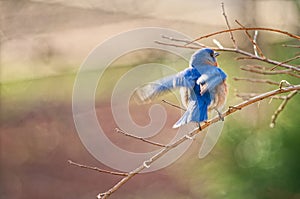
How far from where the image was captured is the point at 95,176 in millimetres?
6008

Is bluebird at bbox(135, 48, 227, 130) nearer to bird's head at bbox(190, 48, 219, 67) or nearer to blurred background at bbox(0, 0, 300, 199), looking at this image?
bird's head at bbox(190, 48, 219, 67)

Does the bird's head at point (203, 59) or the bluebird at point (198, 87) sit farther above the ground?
the bird's head at point (203, 59)

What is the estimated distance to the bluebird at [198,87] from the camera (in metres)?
1.37

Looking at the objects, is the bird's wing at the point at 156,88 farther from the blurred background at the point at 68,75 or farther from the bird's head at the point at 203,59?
the blurred background at the point at 68,75

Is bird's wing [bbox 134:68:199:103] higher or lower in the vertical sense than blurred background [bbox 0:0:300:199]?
lower

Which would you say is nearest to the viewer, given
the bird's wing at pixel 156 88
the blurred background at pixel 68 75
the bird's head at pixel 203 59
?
the bird's wing at pixel 156 88

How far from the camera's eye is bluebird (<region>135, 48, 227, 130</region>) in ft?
4.48

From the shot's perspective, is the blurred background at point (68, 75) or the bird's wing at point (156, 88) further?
the blurred background at point (68, 75)

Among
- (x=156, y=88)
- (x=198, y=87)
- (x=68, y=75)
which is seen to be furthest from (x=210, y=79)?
(x=68, y=75)

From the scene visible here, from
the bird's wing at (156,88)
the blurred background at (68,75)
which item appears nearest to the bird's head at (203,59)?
the bird's wing at (156,88)

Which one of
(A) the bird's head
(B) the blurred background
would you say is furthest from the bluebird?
(B) the blurred background

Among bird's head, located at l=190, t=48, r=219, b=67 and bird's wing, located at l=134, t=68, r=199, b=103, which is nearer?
bird's wing, located at l=134, t=68, r=199, b=103

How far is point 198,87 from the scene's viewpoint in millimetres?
A: 1647

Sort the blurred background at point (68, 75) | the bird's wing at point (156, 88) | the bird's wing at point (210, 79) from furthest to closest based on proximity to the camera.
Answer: the blurred background at point (68, 75)
the bird's wing at point (210, 79)
the bird's wing at point (156, 88)
